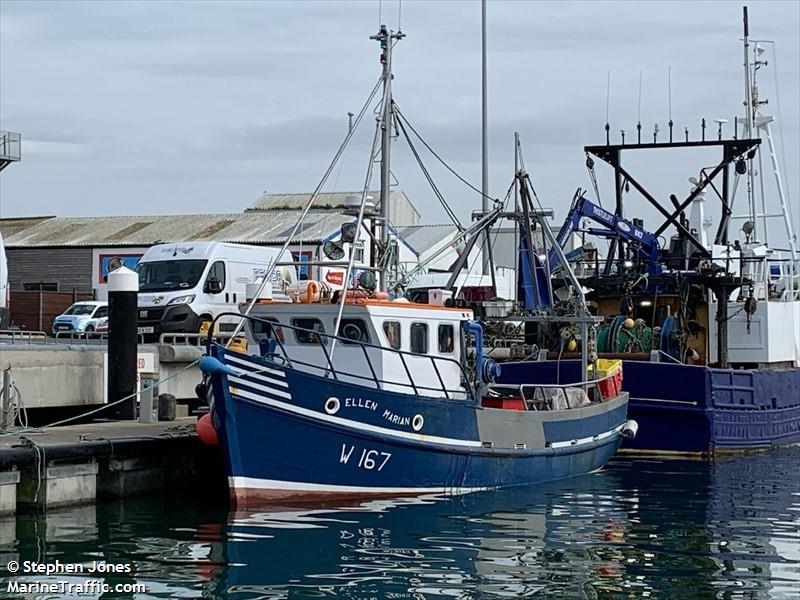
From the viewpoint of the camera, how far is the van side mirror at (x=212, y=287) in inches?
1012

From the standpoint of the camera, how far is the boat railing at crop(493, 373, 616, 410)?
1780 cm

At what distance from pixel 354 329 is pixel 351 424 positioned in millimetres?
1482

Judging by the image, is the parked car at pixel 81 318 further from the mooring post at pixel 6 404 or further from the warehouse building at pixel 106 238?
the mooring post at pixel 6 404

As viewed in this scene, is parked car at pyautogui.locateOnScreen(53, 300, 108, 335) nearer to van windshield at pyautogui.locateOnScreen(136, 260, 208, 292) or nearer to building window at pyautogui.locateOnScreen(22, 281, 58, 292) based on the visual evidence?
van windshield at pyautogui.locateOnScreen(136, 260, 208, 292)

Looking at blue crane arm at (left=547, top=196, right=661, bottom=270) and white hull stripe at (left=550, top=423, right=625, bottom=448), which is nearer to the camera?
white hull stripe at (left=550, top=423, right=625, bottom=448)

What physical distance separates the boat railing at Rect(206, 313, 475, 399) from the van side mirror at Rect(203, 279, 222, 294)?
9758 mm

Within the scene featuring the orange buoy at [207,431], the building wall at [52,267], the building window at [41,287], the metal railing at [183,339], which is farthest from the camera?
the building window at [41,287]

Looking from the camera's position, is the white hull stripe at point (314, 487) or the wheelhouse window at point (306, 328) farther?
the wheelhouse window at point (306, 328)

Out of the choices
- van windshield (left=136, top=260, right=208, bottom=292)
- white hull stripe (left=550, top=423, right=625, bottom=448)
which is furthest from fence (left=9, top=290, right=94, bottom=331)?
white hull stripe (left=550, top=423, right=625, bottom=448)

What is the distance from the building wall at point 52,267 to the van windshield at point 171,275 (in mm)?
16510

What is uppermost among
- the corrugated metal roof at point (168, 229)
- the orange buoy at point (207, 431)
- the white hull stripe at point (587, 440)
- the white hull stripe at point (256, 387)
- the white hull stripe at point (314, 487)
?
the corrugated metal roof at point (168, 229)

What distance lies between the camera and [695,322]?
23.0 meters

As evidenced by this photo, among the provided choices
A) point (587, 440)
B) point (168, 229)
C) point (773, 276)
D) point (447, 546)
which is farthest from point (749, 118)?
point (168, 229)

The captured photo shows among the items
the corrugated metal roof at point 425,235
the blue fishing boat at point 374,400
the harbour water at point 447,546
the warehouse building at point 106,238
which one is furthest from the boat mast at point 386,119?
the corrugated metal roof at point 425,235
